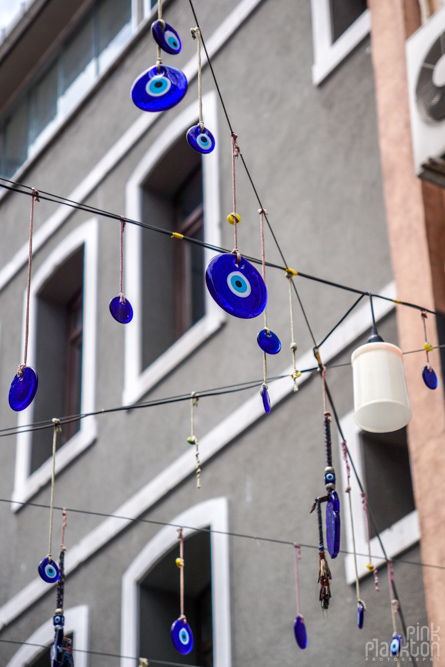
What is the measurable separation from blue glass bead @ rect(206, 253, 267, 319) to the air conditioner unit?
8.57ft

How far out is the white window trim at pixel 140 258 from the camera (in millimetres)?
10828

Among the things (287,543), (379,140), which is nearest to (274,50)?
(379,140)

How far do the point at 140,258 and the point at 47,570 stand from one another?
5165 millimetres

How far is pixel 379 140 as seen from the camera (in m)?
9.32

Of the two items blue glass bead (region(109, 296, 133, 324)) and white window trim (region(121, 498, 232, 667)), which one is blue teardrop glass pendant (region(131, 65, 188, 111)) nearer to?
blue glass bead (region(109, 296, 133, 324))

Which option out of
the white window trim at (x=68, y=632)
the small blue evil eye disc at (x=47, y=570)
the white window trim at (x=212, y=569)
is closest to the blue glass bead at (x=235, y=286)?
the small blue evil eye disc at (x=47, y=570)

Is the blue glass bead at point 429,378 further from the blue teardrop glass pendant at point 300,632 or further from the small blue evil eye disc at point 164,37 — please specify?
the small blue evil eye disc at point 164,37

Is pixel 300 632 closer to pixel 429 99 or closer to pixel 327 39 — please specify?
pixel 429 99

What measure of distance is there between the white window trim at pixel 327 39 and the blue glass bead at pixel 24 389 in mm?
5089

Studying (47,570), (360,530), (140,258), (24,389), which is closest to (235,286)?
(24,389)

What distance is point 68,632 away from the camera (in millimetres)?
11242

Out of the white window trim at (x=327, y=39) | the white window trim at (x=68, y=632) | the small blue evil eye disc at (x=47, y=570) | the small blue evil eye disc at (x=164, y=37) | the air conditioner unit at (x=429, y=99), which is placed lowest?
the small blue evil eye disc at (x=47, y=570)

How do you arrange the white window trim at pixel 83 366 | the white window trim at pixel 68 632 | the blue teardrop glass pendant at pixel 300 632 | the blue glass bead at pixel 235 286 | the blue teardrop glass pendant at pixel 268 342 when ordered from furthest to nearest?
the white window trim at pixel 83 366 < the white window trim at pixel 68 632 < the blue teardrop glass pendant at pixel 300 632 < the blue teardrop glass pendant at pixel 268 342 < the blue glass bead at pixel 235 286

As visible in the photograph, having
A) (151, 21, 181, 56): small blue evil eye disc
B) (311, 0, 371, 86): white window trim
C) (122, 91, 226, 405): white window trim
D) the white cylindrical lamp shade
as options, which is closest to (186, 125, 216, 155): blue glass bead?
(151, 21, 181, 56): small blue evil eye disc
